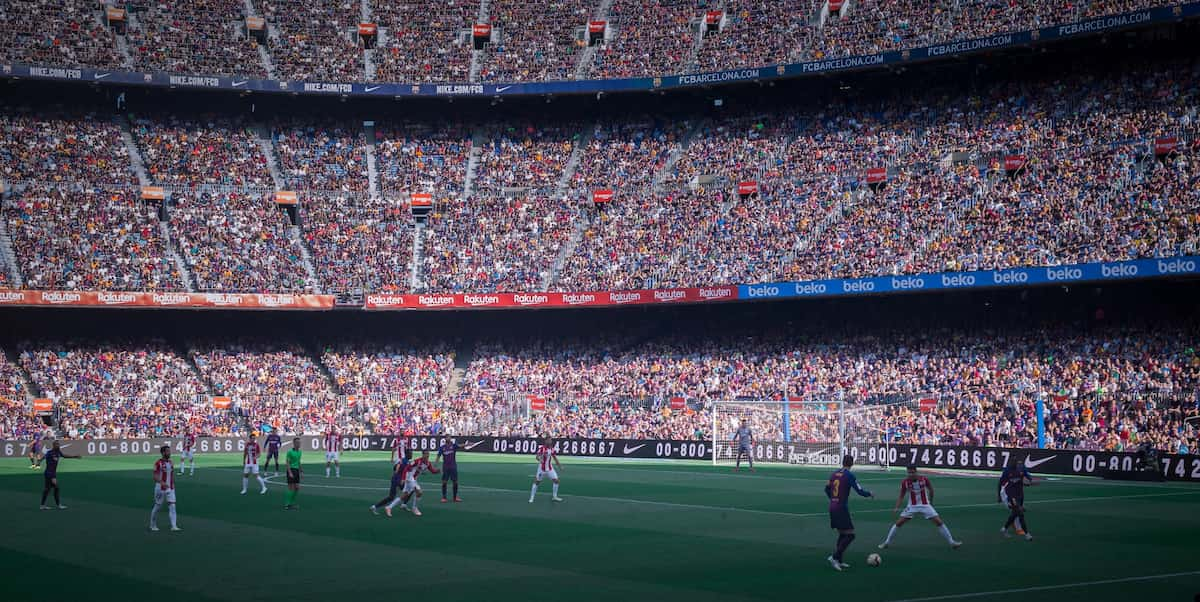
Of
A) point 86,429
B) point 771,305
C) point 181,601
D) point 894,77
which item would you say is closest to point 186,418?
point 86,429

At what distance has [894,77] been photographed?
68562 millimetres

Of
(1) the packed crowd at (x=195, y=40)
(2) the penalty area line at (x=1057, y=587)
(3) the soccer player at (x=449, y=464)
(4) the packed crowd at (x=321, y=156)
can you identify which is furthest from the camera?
(4) the packed crowd at (x=321, y=156)

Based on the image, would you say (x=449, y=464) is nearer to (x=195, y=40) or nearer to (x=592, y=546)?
(x=592, y=546)

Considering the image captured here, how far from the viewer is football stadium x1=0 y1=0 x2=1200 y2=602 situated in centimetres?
5000

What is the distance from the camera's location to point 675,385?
64250 mm

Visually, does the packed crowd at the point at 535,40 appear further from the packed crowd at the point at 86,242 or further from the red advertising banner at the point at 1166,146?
the red advertising banner at the point at 1166,146

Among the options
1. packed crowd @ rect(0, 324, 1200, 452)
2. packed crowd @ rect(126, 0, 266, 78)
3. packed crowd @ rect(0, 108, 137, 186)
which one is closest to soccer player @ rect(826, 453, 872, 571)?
packed crowd @ rect(0, 324, 1200, 452)

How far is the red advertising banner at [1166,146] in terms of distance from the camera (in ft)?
182

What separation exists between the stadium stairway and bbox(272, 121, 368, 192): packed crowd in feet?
51.4

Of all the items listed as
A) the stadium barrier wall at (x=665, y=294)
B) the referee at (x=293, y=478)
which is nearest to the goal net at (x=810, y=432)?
the stadium barrier wall at (x=665, y=294)

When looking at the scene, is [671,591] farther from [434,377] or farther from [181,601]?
[434,377]

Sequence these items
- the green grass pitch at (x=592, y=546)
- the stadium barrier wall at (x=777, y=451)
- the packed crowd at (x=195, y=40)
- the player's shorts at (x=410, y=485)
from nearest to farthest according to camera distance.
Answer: the green grass pitch at (x=592, y=546), the player's shorts at (x=410, y=485), the stadium barrier wall at (x=777, y=451), the packed crowd at (x=195, y=40)

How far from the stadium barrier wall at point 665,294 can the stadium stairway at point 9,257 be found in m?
1.72

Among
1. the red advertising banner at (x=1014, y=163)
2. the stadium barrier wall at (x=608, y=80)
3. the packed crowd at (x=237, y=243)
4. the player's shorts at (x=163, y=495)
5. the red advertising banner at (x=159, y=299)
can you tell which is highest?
the stadium barrier wall at (x=608, y=80)
